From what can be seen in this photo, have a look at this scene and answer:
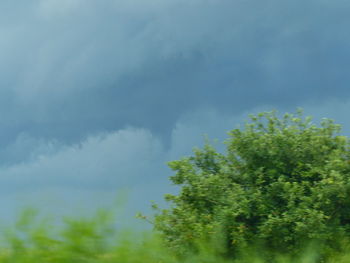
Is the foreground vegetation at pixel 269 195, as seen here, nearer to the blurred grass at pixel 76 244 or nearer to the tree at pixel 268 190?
the tree at pixel 268 190

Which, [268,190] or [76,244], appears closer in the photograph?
[76,244]

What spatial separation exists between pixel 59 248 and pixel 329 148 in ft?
43.7

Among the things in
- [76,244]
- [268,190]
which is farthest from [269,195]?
[76,244]

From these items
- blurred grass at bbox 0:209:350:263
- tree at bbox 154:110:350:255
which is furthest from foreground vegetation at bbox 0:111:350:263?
blurred grass at bbox 0:209:350:263

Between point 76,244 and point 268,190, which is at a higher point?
point 268,190

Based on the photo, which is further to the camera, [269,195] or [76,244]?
[269,195]

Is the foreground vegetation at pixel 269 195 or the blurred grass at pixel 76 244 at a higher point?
the foreground vegetation at pixel 269 195

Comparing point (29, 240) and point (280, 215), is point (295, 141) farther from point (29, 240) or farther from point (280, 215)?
point (29, 240)

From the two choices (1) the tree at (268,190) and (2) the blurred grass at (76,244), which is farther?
(1) the tree at (268,190)

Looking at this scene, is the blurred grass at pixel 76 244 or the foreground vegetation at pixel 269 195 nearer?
the blurred grass at pixel 76 244

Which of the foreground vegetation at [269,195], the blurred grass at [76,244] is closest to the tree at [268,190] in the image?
the foreground vegetation at [269,195]

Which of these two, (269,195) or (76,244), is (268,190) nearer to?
(269,195)

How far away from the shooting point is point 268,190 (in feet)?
51.8

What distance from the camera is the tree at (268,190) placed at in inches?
595
